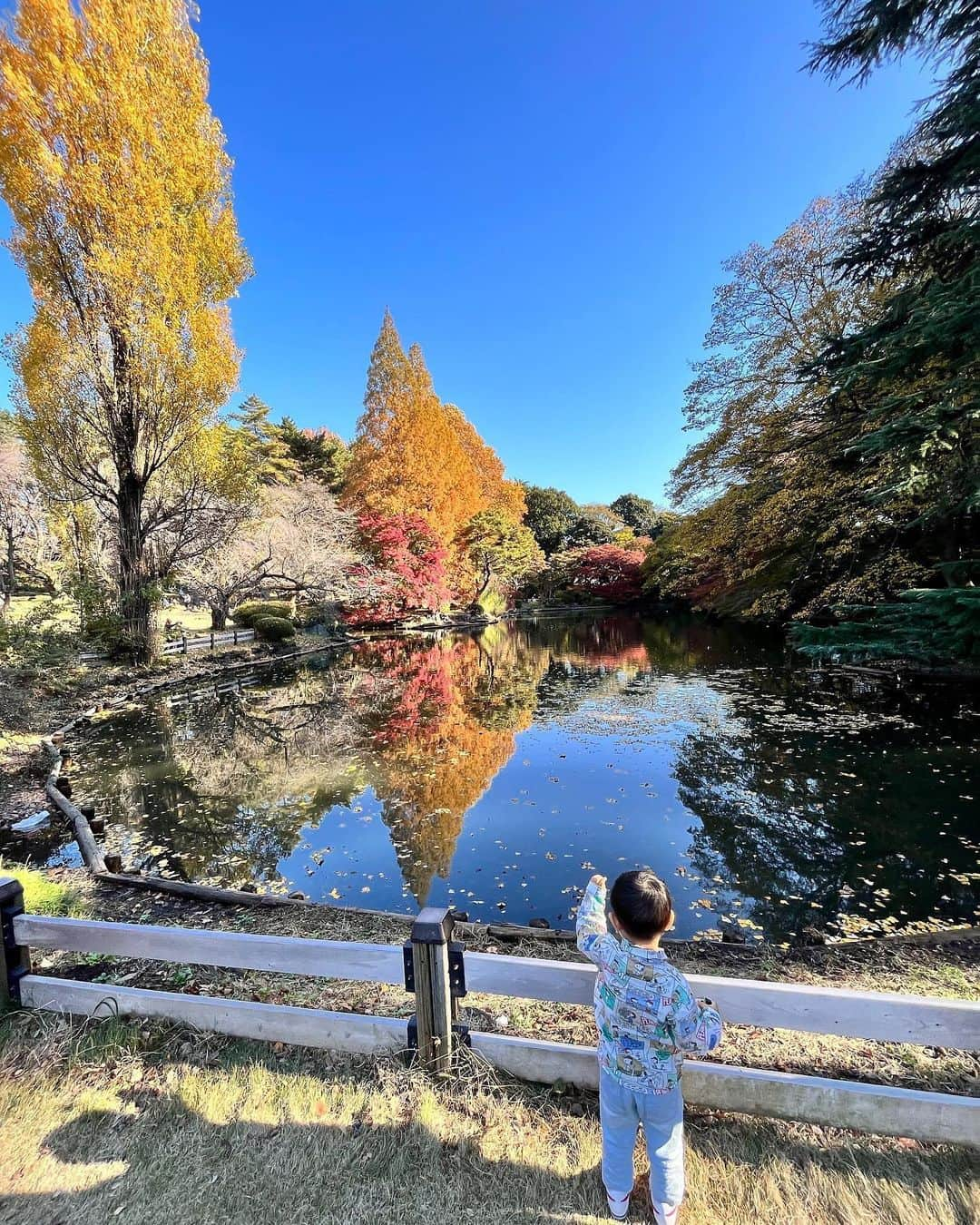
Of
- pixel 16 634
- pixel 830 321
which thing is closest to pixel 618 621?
pixel 830 321

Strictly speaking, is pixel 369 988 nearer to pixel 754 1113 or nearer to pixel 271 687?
pixel 754 1113

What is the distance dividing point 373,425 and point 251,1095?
82.7ft

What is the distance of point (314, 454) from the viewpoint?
36812mm

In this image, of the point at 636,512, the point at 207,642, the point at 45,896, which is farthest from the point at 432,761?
the point at 636,512

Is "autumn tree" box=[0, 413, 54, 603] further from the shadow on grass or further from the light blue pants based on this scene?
the light blue pants

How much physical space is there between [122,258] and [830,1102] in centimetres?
1632

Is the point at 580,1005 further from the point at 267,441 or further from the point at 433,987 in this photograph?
the point at 267,441

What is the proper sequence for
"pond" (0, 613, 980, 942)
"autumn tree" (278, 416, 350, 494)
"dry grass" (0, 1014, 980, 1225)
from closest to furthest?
1. "dry grass" (0, 1014, 980, 1225)
2. "pond" (0, 613, 980, 942)
3. "autumn tree" (278, 416, 350, 494)

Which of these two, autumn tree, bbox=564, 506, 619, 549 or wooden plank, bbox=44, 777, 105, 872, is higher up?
autumn tree, bbox=564, 506, 619, 549

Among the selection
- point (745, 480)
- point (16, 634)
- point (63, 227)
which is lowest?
point (16, 634)

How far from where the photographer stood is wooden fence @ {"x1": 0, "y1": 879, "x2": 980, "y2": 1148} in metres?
1.76

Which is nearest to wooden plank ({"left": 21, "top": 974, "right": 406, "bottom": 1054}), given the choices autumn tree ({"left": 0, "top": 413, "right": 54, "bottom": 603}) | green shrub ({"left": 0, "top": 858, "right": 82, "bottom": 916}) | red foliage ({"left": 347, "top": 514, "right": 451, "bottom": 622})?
green shrub ({"left": 0, "top": 858, "right": 82, "bottom": 916})

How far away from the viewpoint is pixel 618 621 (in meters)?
32.7

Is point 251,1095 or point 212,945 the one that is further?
point 212,945
